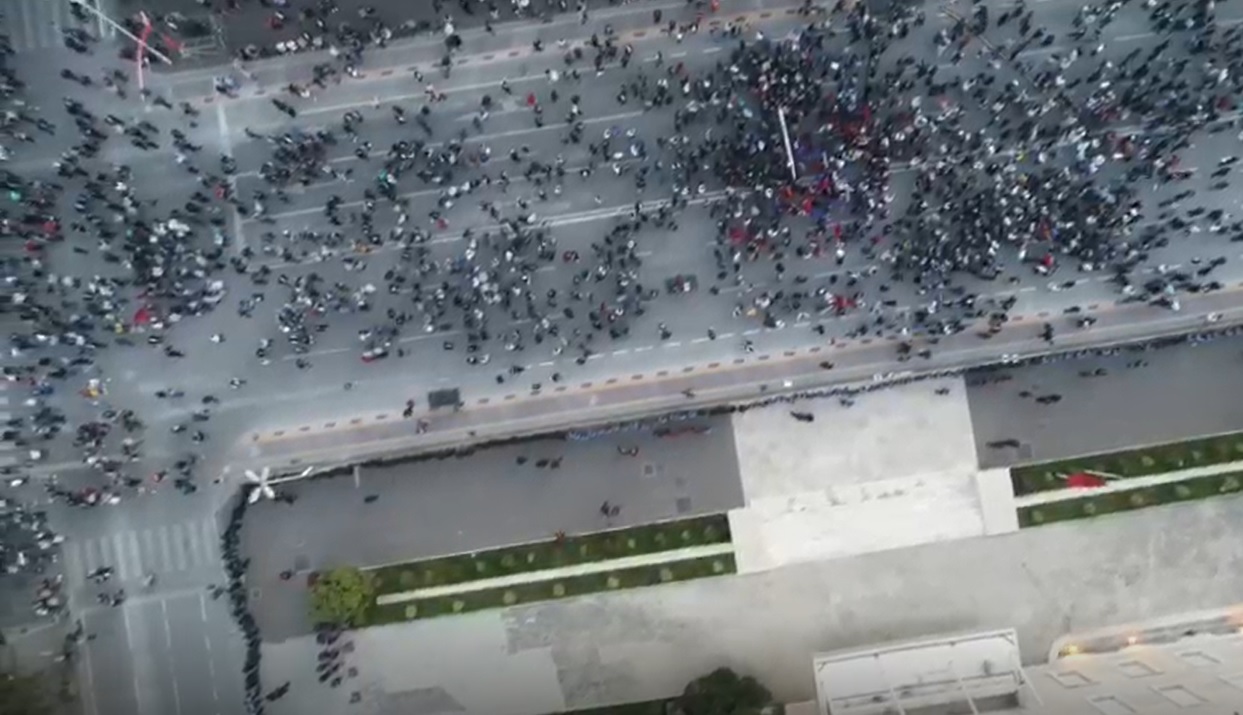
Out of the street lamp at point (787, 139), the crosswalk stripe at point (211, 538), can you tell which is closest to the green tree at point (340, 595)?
the crosswalk stripe at point (211, 538)

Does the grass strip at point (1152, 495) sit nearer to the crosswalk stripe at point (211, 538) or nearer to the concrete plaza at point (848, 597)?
the concrete plaza at point (848, 597)

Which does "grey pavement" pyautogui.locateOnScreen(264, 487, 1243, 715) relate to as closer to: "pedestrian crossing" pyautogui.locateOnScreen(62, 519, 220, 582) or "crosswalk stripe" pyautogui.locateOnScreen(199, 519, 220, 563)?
"crosswalk stripe" pyautogui.locateOnScreen(199, 519, 220, 563)

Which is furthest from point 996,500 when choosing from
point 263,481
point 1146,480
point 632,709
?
point 263,481

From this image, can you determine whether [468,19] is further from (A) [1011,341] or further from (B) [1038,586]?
(B) [1038,586]

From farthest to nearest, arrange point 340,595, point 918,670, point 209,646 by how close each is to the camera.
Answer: point 209,646 < point 340,595 < point 918,670

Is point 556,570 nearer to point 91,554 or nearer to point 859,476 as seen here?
point 859,476

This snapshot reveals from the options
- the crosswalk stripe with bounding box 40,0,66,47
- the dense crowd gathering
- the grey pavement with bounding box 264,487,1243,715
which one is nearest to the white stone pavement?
the grey pavement with bounding box 264,487,1243,715
